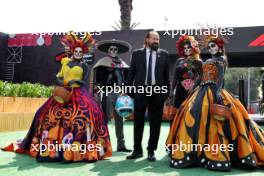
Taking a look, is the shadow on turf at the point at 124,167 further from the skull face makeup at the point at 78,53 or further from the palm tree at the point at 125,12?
the palm tree at the point at 125,12

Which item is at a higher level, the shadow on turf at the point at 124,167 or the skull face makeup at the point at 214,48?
the skull face makeup at the point at 214,48

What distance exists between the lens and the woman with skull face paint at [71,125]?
499 cm

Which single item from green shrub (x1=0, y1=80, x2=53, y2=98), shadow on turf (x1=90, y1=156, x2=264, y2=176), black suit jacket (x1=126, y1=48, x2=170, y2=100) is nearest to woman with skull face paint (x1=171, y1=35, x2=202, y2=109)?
black suit jacket (x1=126, y1=48, x2=170, y2=100)

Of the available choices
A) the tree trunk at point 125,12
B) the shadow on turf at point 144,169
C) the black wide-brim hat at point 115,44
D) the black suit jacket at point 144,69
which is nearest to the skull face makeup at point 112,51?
the black wide-brim hat at point 115,44

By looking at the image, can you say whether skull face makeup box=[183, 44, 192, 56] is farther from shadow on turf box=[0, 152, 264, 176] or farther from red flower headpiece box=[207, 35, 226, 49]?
shadow on turf box=[0, 152, 264, 176]

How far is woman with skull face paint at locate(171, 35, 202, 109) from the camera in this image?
5.59m

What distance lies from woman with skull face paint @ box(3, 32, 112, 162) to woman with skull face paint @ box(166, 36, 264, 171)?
115cm

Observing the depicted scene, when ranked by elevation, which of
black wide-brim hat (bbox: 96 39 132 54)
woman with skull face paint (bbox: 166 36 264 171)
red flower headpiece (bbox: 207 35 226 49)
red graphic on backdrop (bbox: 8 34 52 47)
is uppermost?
red graphic on backdrop (bbox: 8 34 52 47)

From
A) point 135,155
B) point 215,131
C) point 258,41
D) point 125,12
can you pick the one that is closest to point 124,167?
point 135,155

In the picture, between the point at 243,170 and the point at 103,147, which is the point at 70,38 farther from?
the point at 243,170

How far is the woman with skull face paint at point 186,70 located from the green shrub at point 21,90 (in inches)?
248

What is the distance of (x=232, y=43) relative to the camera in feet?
51.9

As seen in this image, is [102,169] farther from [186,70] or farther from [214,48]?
[214,48]

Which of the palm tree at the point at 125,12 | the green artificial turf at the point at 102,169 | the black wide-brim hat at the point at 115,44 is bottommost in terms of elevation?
the green artificial turf at the point at 102,169
